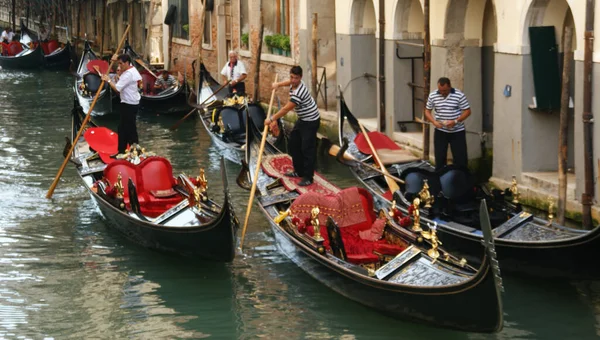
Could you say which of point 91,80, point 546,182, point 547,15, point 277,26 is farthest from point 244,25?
point 546,182

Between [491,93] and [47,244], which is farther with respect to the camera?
[491,93]

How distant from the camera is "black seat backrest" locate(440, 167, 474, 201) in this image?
17.5 ft

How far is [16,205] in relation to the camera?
6871 mm

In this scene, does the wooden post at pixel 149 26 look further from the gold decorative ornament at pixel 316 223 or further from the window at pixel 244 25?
the gold decorative ornament at pixel 316 223

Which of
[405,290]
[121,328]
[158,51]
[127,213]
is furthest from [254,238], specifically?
[158,51]

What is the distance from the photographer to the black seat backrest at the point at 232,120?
8.42 meters

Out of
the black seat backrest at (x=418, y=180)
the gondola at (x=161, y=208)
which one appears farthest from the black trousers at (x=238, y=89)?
the black seat backrest at (x=418, y=180)

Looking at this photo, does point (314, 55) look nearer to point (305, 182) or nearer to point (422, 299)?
point (305, 182)

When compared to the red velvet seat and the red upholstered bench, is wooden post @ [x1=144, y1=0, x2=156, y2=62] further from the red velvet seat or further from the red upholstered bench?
the red upholstered bench

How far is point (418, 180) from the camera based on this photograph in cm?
557

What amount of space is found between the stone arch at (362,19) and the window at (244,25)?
2704mm

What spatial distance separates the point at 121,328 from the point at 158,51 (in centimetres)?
1102

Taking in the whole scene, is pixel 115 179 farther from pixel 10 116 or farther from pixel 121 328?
pixel 10 116

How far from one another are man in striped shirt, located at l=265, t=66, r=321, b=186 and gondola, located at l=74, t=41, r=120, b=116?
4.86 m
